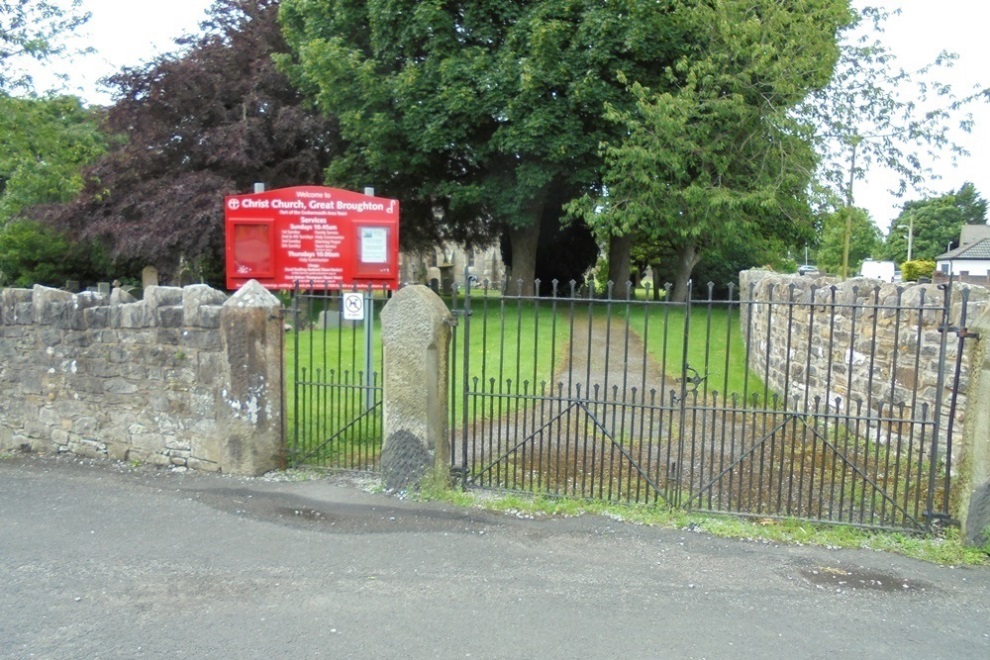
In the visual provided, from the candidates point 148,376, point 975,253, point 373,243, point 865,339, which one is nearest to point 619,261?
point 865,339

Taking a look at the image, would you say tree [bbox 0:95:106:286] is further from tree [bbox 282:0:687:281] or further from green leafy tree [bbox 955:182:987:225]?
green leafy tree [bbox 955:182:987:225]

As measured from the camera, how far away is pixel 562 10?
19.2 metres

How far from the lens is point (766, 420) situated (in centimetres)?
732

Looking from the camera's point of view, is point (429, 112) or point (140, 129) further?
point (140, 129)

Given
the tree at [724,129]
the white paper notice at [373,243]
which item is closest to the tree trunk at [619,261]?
the tree at [724,129]

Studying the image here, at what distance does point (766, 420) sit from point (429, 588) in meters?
3.80

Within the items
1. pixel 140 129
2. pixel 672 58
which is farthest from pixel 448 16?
pixel 140 129

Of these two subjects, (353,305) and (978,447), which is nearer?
(978,447)

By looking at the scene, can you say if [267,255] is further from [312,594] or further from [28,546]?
[312,594]

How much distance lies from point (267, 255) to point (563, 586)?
5702 millimetres

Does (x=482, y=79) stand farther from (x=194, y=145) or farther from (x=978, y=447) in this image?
(x=978, y=447)

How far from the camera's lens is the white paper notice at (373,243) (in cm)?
938

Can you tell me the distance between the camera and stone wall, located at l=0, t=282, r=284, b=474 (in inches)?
289

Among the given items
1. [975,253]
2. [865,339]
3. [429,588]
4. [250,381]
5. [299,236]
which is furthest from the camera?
[975,253]
